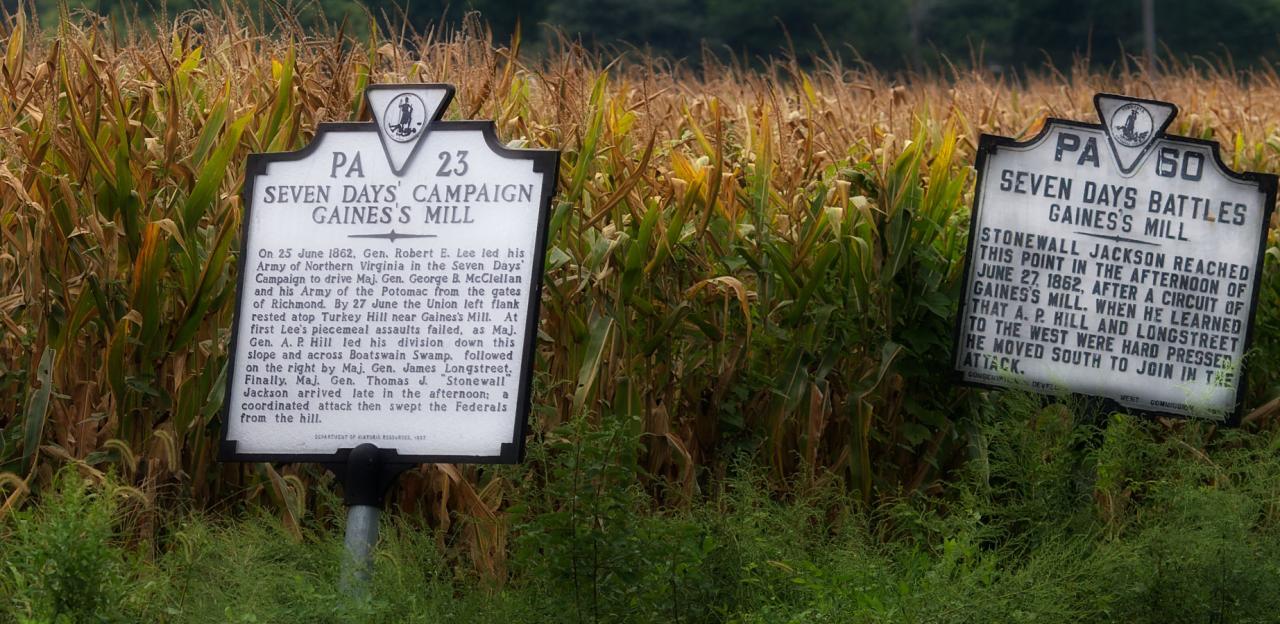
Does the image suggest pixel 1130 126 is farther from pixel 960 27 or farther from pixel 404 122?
pixel 960 27

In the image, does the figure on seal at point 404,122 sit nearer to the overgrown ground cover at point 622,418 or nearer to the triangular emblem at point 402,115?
the triangular emblem at point 402,115

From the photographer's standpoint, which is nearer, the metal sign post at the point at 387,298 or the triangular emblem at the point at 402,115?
the metal sign post at the point at 387,298

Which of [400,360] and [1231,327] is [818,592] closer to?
[400,360]

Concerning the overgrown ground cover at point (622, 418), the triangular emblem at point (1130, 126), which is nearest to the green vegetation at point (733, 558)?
the overgrown ground cover at point (622, 418)

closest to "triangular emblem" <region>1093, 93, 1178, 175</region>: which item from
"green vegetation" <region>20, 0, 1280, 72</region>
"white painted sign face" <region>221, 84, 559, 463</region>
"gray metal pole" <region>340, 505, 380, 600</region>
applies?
"white painted sign face" <region>221, 84, 559, 463</region>

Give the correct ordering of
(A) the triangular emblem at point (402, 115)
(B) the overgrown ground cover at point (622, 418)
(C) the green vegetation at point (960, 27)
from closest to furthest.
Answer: (B) the overgrown ground cover at point (622, 418), (A) the triangular emblem at point (402, 115), (C) the green vegetation at point (960, 27)

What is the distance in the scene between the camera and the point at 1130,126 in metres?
4.67

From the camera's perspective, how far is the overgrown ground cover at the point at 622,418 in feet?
12.4

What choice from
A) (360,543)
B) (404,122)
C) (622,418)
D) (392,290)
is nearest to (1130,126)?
(622,418)

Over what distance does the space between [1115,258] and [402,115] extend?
2.25 m

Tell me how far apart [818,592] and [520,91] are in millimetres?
2494

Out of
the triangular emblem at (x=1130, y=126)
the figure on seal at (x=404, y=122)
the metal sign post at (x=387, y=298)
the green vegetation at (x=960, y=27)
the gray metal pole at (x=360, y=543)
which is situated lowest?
the gray metal pole at (x=360, y=543)

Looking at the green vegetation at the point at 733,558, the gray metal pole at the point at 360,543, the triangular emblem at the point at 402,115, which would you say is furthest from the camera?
the triangular emblem at the point at 402,115

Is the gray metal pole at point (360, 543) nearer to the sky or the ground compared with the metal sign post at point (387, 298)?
nearer to the ground
